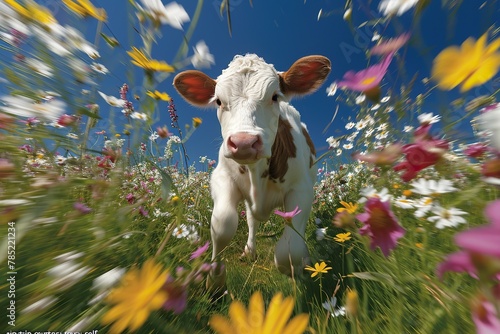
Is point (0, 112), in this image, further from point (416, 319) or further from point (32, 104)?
point (416, 319)

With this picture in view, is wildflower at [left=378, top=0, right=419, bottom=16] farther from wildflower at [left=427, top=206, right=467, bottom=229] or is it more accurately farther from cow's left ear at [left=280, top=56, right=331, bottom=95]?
cow's left ear at [left=280, top=56, right=331, bottom=95]

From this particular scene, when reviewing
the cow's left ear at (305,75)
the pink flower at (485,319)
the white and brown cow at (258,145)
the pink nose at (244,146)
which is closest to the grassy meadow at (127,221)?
the pink flower at (485,319)

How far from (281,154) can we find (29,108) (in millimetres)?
1506

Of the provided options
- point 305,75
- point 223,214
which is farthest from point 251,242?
point 305,75

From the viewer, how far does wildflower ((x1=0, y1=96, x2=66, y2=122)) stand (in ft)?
1.79

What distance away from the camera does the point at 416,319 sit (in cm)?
58

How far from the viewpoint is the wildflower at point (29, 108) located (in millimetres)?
546

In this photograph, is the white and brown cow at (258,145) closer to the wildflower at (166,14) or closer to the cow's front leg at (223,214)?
the cow's front leg at (223,214)

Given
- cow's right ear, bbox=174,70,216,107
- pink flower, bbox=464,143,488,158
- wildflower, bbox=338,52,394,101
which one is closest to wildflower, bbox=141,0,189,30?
wildflower, bbox=338,52,394,101

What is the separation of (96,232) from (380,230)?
0.57 metres

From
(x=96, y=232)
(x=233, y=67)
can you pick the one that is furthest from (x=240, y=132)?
(x=96, y=232)

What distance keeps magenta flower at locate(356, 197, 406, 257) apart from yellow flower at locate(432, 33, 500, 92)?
0.22 metres

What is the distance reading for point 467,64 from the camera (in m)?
0.36

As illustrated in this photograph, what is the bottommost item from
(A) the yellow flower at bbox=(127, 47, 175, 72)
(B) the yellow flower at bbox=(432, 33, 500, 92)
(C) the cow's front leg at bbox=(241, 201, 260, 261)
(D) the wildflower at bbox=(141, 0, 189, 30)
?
(C) the cow's front leg at bbox=(241, 201, 260, 261)
